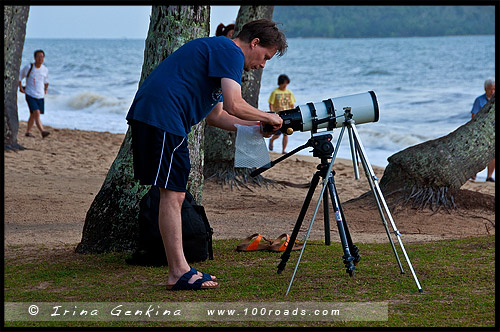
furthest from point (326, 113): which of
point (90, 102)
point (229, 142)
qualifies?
point (90, 102)

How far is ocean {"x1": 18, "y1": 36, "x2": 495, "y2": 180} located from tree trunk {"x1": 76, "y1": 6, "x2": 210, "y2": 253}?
7910 mm

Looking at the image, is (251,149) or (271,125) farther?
(251,149)

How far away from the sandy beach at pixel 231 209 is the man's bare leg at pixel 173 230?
2009 mm

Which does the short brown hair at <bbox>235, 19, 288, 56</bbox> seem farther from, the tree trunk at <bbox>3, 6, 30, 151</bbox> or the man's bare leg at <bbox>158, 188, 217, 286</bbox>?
the tree trunk at <bbox>3, 6, 30, 151</bbox>

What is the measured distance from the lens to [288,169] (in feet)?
38.9

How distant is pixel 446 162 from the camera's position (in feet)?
25.5

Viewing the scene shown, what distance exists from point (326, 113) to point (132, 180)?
1754 millimetres

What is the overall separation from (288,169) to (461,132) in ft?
14.1

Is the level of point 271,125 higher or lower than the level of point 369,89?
lower

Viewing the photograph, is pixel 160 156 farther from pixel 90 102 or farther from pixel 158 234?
pixel 90 102

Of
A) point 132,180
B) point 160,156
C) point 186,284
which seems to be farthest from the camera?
point 132,180

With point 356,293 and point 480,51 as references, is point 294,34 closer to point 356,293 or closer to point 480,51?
point 480,51

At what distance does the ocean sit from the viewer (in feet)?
63.8

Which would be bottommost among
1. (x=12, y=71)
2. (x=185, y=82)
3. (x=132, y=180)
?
(x=132, y=180)
